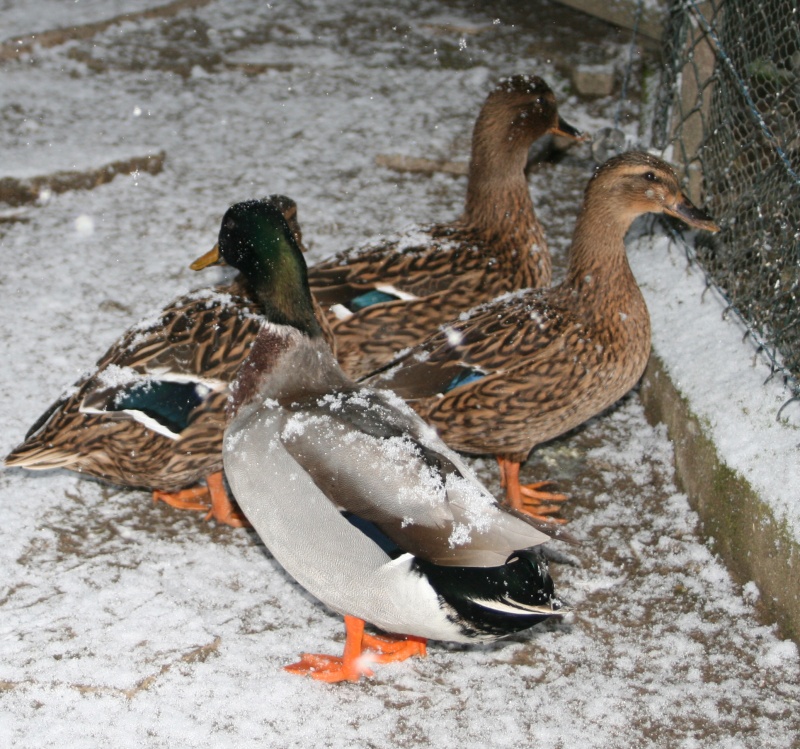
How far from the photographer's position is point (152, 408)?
338 cm

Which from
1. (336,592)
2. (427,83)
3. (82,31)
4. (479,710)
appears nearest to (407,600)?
(336,592)

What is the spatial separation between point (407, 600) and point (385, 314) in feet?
4.43

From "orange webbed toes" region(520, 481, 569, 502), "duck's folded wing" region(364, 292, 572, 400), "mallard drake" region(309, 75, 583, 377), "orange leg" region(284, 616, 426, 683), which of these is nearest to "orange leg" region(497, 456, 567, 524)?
"orange webbed toes" region(520, 481, 569, 502)

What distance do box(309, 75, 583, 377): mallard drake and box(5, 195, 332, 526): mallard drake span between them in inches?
17.1

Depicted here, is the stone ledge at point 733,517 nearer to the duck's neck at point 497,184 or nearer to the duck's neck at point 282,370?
the duck's neck at point 497,184

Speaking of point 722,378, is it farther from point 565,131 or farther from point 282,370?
point 282,370

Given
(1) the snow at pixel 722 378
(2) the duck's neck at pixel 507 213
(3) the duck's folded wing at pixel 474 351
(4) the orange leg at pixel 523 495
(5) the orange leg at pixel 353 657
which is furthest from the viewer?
A: (2) the duck's neck at pixel 507 213

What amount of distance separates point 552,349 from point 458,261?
0.62 meters

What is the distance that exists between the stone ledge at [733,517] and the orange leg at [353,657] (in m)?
1.00

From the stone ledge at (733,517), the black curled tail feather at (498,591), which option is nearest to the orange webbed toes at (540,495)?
the stone ledge at (733,517)

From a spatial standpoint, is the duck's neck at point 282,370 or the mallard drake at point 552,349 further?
the mallard drake at point 552,349

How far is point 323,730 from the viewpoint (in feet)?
9.25

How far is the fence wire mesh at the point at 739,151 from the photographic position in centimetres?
376

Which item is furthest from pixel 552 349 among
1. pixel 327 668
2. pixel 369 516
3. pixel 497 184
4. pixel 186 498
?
pixel 186 498
